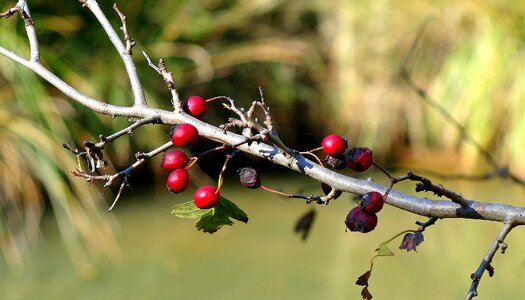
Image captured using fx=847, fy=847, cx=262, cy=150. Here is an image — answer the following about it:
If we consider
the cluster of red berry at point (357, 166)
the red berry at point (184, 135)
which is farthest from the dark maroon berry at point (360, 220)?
the red berry at point (184, 135)

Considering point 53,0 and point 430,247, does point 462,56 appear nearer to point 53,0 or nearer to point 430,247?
point 430,247

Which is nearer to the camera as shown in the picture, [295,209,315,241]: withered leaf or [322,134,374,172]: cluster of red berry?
[322,134,374,172]: cluster of red berry

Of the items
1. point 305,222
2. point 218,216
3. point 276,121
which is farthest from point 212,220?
point 276,121

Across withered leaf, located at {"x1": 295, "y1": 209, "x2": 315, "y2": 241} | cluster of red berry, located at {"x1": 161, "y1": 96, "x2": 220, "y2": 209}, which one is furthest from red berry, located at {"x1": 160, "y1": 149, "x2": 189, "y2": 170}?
withered leaf, located at {"x1": 295, "y1": 209, "x2": 315, "y2": 241}

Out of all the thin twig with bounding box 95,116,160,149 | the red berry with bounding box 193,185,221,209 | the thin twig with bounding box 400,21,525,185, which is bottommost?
the thin twig with bounding box 400,21,525,185

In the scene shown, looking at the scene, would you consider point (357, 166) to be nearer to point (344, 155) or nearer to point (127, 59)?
point (344, 155)

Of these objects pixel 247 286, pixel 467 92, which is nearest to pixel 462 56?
pixel 467 92

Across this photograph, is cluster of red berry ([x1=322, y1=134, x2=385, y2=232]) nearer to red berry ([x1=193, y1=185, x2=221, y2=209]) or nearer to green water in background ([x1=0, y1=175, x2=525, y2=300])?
red berry ([x1=193, y1=185, x2=221, y2=209])
